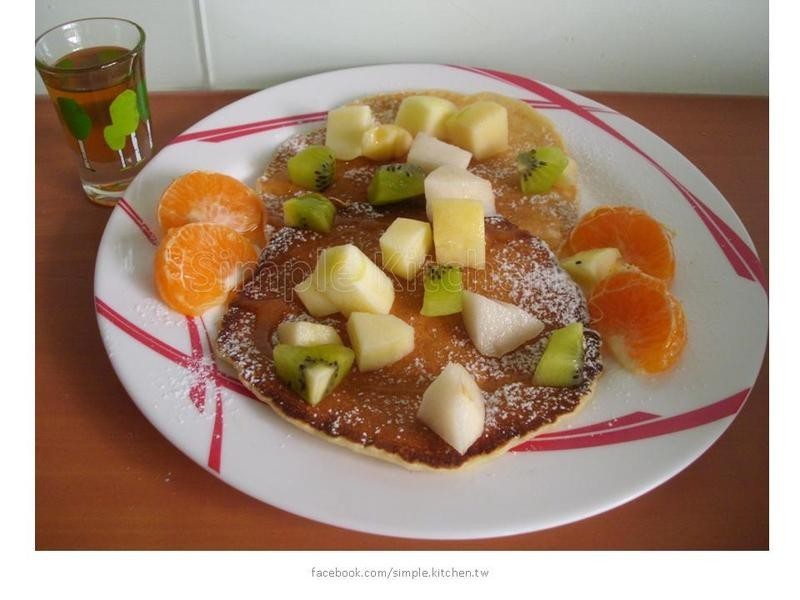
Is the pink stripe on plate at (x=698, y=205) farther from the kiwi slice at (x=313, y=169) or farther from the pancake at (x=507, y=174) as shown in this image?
the kiwi slice at (x=313, y=169)

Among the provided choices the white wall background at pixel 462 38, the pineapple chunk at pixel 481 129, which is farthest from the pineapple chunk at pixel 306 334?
the white wall background at pixel 462 38

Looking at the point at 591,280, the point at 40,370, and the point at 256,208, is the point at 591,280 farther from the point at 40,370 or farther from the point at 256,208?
the point at 40,370

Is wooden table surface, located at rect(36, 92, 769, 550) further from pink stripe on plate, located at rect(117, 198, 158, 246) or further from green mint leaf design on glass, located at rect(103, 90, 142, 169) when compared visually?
green mint leaf design on glass, located at rect(103, 90, 142, 169)

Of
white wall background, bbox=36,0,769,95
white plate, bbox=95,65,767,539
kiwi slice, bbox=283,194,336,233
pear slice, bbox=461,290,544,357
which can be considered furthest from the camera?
white wall background, bbox=36,0,769,95

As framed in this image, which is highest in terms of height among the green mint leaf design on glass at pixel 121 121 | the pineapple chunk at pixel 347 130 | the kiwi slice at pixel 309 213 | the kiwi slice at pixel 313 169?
the green mint leaf design on glass at pixel 121 121

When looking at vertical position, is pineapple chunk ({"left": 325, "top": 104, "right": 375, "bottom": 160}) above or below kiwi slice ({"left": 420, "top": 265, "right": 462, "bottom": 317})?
above

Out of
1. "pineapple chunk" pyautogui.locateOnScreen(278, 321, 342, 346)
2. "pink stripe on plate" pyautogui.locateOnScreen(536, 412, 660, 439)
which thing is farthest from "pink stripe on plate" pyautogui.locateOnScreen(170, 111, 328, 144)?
"pink stripe on plate" pyautogui.locateOnScreen(536, 412, 660, 439)
